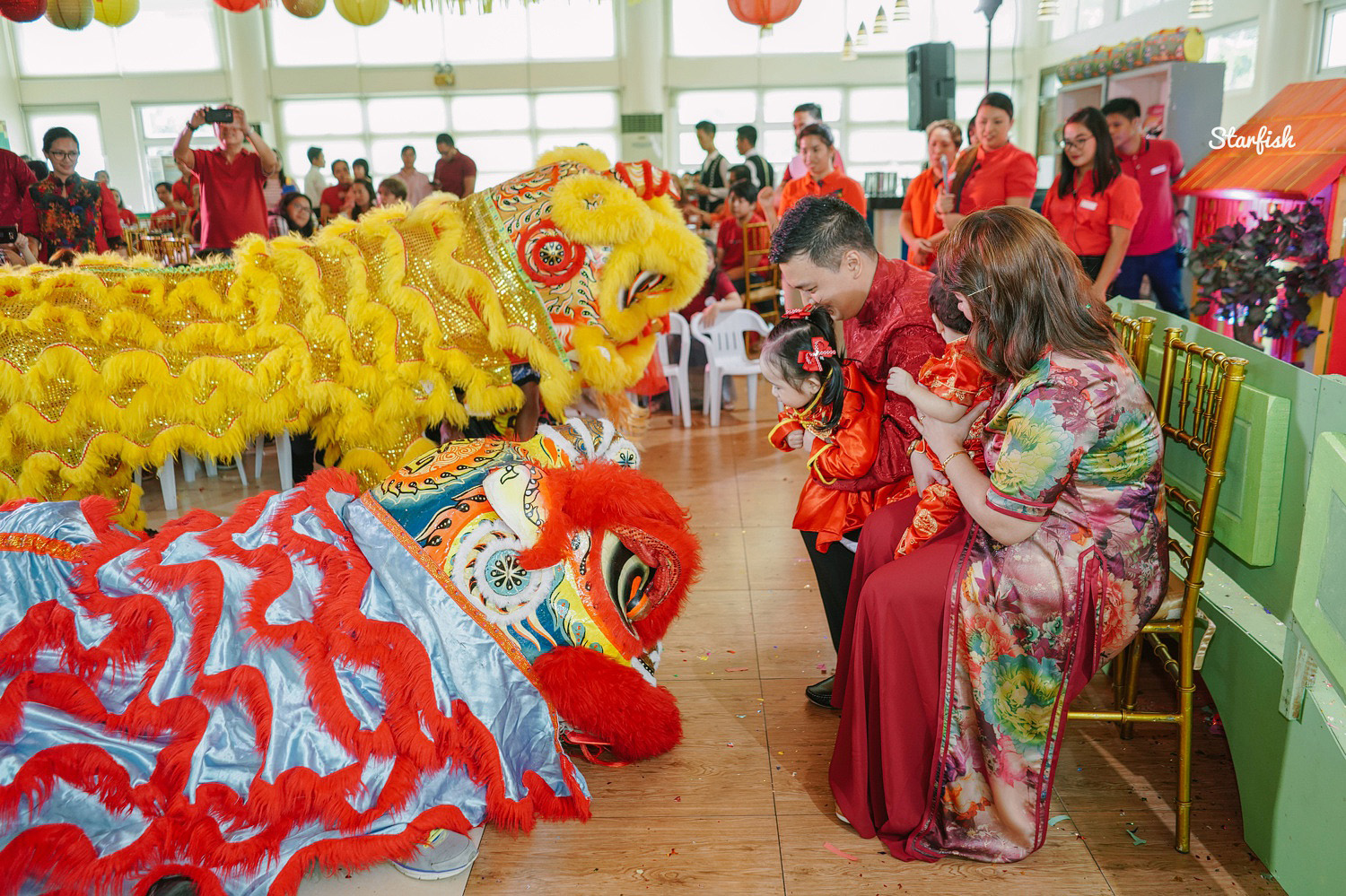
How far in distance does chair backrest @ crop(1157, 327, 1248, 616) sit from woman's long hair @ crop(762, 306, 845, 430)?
0.66 metres

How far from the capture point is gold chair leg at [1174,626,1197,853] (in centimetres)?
172

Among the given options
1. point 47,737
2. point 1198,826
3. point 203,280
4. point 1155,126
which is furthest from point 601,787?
point 1155,126

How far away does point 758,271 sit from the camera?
6.14 meters

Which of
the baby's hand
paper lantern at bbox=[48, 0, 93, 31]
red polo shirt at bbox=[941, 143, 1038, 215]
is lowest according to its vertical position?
the baby's hand

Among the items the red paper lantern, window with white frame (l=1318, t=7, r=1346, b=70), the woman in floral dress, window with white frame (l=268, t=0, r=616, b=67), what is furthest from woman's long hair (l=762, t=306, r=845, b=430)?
window with white frame (l=268, t=0, r=616, b=67)

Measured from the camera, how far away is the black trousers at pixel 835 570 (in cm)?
218

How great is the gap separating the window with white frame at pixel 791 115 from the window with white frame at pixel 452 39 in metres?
1.62

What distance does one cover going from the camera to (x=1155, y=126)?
713 centimetres

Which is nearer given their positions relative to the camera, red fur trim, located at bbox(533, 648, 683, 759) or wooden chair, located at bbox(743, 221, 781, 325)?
red fur trim, located at bbox(533, 648, 683, 759)

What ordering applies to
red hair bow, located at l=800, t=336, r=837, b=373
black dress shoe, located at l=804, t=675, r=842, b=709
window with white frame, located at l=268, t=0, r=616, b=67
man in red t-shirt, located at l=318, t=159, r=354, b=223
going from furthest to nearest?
window with white frame, located at l=268, t=0, r=616, b=67
man in red t-shirt, located at l=318, t=159, r=354, b=223
black dress shoe, located at l=804, t=675, r=842, b=709
red hair bow, located at l=800, t=336, r=837, b=373

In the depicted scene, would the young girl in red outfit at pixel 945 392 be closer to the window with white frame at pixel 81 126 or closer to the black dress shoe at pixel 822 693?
the black dress shoe at pixel 822 693

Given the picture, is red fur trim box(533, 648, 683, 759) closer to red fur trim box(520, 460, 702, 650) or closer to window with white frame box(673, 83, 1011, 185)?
red fur trim box(520, 460, 702, 650)

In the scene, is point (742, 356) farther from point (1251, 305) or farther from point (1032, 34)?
point (1032, 34)

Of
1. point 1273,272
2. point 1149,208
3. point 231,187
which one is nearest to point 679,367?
point 231,187
